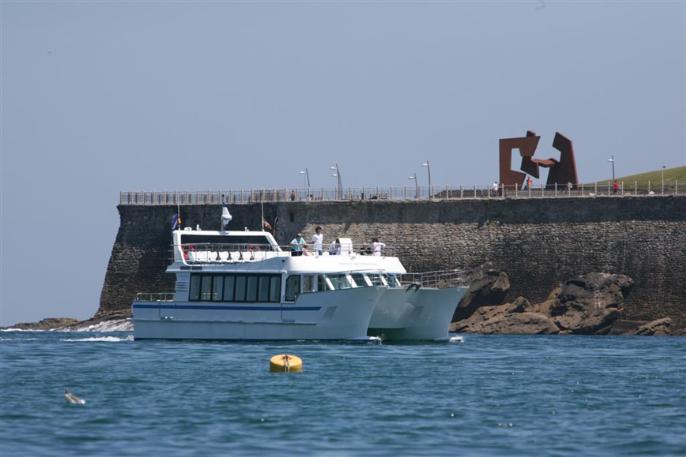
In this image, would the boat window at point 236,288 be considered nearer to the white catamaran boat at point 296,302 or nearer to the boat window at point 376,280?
the white catamaran boat at point 296,302

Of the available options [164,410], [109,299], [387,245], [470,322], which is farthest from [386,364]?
[109,299]

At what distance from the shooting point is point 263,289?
57.2 meters

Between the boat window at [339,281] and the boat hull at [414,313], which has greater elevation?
the boat window at [339,281]

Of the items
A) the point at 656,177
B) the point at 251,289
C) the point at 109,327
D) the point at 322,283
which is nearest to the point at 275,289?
the point at 251,289

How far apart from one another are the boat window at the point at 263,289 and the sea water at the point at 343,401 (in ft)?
5.57

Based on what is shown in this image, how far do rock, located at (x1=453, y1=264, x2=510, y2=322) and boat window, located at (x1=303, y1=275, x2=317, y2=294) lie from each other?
21.2 metres

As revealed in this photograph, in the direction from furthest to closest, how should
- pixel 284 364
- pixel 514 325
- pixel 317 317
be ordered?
Answer: pixel 514 325
pixel 317 317
pixel 284 364

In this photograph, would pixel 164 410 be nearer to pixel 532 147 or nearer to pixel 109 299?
pixel 532 147

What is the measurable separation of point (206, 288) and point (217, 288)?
1.53 ft

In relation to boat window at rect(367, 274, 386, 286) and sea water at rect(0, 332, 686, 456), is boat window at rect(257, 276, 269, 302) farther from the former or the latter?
boat window at rect(367, 274, 386, 286)

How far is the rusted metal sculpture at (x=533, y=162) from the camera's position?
271 feet

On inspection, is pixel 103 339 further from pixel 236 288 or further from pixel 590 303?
pixel 590 303

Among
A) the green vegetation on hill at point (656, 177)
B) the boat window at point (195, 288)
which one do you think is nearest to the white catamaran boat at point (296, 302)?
the boat window at point (195, 288)

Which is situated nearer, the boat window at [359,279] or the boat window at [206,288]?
the boat window at [359,279]
